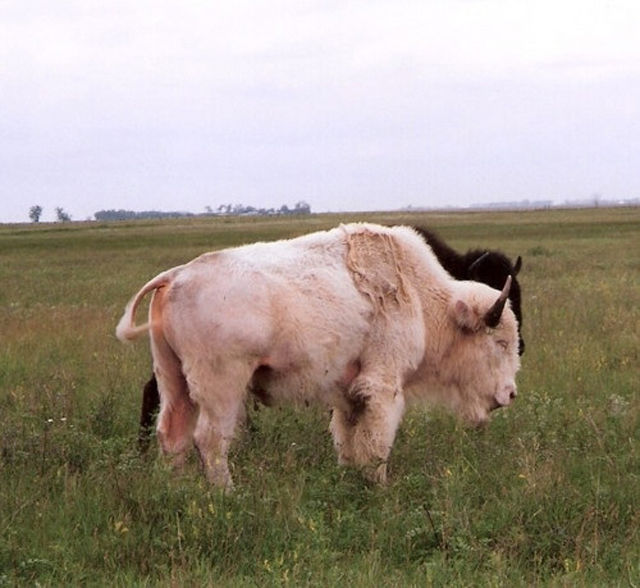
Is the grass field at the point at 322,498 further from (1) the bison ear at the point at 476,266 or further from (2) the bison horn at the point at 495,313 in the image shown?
(1) the bison ear at the point at 476,266

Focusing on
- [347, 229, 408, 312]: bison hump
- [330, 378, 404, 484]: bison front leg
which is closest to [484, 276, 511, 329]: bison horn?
[347, 229, 408, 312]: bison hump

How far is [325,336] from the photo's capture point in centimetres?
753

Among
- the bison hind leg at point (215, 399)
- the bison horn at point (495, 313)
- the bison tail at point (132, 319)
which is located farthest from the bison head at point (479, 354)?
the bison tail at point (132, 319)

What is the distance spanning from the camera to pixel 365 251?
26.5 ft

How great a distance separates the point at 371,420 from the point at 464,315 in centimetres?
126

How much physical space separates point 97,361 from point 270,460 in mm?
5114

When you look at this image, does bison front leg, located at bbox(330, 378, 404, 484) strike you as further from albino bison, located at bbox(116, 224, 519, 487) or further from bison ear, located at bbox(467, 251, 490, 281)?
bison ear, located at bbox(467, 251, 490, 281)

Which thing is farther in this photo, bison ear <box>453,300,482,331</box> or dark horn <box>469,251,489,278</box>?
dark horn <box>469,251,489,278</box>

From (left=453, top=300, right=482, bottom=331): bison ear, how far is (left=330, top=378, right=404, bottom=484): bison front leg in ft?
2.92

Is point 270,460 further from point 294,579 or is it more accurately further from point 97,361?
point 97,361

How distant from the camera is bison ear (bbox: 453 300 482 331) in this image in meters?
8.48

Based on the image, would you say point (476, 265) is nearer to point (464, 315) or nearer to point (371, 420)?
point (464, 315)

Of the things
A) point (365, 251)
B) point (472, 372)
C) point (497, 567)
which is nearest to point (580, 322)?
point (472, 372)

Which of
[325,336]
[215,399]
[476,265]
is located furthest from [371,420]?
[476,265]
